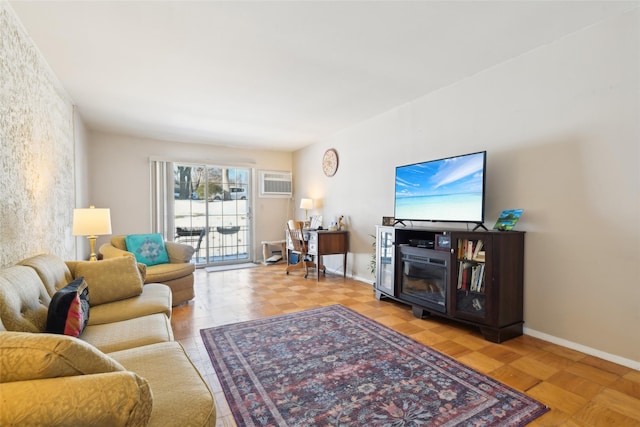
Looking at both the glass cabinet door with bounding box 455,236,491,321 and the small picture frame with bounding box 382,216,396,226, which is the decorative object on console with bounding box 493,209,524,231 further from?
the small picture frame with bounding box 382,216,396,226

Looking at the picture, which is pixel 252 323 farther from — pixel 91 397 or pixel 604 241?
pixel 604 241

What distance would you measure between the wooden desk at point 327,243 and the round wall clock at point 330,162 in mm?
1160

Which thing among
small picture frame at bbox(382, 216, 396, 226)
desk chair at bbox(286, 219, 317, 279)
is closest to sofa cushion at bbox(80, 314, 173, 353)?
small picture frame at bbox(382, 216, 396, 226)

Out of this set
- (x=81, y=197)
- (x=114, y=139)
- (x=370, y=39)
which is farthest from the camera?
(x=114, y=139)

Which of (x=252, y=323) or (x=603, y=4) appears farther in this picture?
(x=252, y=323)

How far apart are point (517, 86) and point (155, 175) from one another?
5516 millimetres

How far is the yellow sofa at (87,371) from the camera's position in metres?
0.79

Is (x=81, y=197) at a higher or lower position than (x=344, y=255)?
higher

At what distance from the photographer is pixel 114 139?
5.27m

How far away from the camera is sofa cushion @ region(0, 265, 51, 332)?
132 cm

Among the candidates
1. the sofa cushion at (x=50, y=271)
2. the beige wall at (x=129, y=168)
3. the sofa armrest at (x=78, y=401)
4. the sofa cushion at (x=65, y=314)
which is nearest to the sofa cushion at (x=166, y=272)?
the sofa cushion at (x=50, y=271)

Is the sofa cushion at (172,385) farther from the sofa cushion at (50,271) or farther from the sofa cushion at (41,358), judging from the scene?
the sofa cushion at (50,271)

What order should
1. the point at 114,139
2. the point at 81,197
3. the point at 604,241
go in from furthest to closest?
the point at 114,139
the point at 81,197
the point at 604,241

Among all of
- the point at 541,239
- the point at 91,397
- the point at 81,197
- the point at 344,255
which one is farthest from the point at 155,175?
the point at 541,239
